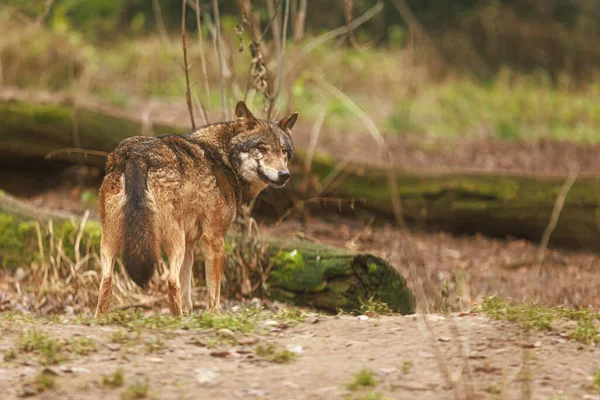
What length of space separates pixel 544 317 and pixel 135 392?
9.03 ft

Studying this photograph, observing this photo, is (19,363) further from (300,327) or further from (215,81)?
Result: (215,81)

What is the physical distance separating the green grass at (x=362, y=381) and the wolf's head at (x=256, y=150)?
8.28ft

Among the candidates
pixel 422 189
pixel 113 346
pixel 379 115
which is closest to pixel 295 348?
pixel 113 346

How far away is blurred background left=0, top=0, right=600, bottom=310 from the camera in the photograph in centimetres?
894

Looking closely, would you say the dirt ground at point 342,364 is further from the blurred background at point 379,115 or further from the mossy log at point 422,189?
the mossy log at point 422,189

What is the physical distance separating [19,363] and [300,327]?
1828mm

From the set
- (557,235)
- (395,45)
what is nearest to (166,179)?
(557,235)

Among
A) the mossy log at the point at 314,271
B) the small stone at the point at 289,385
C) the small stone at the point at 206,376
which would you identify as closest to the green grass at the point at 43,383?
the small stone at the point at 206,376

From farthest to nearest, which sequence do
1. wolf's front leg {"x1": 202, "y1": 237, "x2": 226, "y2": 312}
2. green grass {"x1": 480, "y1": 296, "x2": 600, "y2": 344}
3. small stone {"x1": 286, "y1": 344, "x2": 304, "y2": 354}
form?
wolf's front leg {"x1": 202, "y1": 237, "x2": 226, "y2": 312} → green grass {"x1": 480, "y1": 296, "x2": 600, "y2": 344} → small stone {"x1": 286, "y1": 344, "x2": 304, "y2": 354}

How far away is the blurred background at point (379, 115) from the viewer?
8938mm

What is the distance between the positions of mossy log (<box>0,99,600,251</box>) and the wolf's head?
3904mm

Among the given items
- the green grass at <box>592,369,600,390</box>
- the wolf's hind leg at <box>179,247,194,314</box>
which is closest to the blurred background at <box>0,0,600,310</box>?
the green grass at <box>592,369,600,390</box>

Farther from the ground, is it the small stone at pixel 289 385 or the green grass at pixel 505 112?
the green grass at pixel 505 112

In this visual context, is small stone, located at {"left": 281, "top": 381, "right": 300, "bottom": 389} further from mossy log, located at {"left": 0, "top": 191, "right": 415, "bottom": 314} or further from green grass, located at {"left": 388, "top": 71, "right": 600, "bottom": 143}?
green grass, located at {"left": 388, "top": 71, "right": 600, "bottom": 143}
